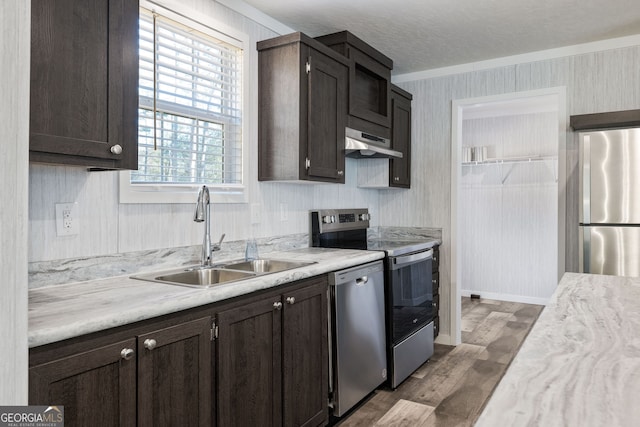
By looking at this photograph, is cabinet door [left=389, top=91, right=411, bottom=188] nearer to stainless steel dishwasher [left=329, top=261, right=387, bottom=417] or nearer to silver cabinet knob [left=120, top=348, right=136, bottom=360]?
stainless steel dishwasher [left=329, top=261, right=387, bottom=417]

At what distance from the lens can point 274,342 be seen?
6.84 ft

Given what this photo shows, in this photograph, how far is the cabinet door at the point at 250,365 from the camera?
1.81 m

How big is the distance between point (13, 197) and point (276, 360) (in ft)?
4.58

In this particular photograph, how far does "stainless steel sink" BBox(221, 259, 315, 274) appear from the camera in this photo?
2498 millimetres

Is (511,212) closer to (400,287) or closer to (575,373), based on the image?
(400,287)

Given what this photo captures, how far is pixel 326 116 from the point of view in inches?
116

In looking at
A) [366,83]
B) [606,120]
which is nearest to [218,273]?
[366,83]

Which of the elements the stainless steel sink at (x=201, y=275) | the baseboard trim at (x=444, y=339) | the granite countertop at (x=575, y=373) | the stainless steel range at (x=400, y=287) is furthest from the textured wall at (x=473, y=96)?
Result: the granite countertop at (x=575, y=373)

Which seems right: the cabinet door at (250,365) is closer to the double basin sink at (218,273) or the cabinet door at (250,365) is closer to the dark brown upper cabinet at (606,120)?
the double basin sink at (218,273)

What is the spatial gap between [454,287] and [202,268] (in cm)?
258

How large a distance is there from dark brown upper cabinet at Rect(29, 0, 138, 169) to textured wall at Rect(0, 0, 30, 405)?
0.42 m

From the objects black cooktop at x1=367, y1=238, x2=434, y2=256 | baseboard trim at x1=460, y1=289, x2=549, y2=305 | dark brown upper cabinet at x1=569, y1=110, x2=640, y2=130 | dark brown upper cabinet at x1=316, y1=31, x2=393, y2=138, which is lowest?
baseboard trim at x1=460, y1=289, x2=549, y2=305

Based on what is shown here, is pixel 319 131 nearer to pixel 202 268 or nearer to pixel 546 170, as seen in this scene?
pixel 202 268

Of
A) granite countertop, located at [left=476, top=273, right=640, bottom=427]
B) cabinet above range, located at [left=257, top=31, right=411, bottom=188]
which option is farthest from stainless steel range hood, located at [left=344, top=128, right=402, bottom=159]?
granite countertop, located at [left=476, top=273, right=640, bottom=427]
